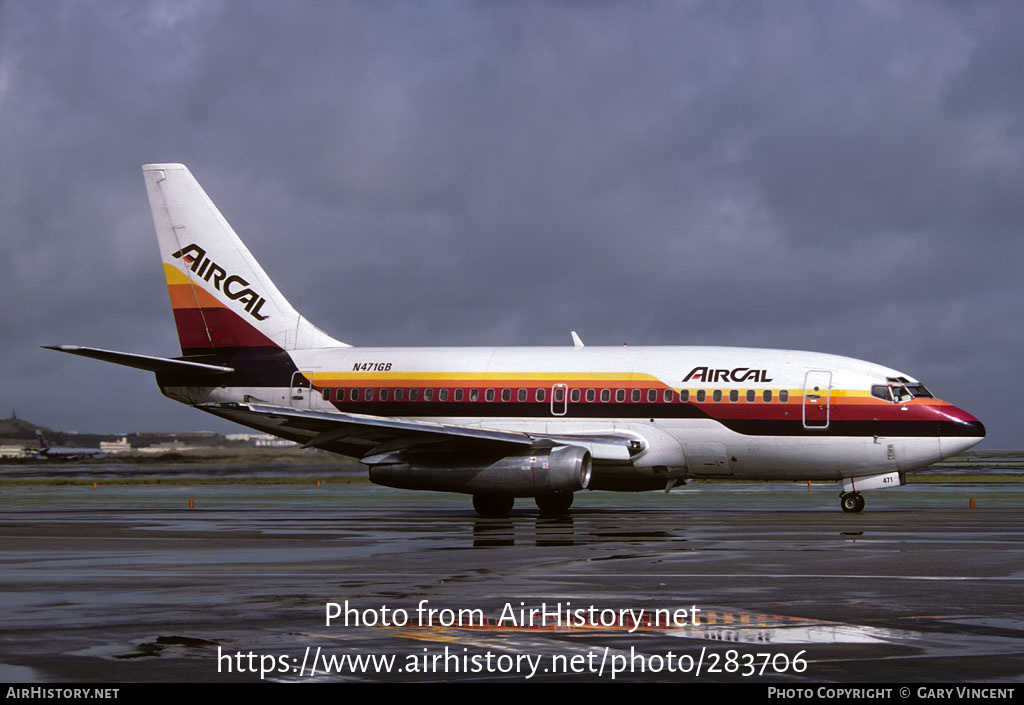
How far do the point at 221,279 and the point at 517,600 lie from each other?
2935 cm

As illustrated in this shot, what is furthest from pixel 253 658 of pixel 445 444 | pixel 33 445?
pixel 33 445

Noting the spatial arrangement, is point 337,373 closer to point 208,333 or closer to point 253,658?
point 208,333

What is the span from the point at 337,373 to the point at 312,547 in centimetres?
1652

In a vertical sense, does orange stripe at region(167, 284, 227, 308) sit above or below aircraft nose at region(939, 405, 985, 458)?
above

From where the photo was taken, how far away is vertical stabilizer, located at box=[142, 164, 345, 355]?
135 feet

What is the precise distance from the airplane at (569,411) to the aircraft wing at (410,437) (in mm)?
59

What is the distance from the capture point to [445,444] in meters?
34.9

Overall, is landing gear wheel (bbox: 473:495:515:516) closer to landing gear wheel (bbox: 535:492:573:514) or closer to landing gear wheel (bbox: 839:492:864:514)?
landing gear wheel (bbox: 535:492:573:514)

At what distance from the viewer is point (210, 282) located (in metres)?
41.9

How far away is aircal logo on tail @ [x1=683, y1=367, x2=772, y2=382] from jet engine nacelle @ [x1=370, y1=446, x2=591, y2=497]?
413 cm

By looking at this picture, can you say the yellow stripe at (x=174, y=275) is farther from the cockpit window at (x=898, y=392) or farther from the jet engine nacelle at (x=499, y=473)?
the cockpit window at (x=898, y=392)

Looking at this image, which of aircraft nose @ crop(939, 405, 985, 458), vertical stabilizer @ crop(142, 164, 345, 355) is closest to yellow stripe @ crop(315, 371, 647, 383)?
vertical stabilizer @ crop(142, 164, 345, 355)

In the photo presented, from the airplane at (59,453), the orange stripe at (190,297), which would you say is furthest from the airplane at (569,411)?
the airplane at (59,453)

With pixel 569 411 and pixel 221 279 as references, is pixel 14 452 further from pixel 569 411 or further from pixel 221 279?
pixel 569 411
